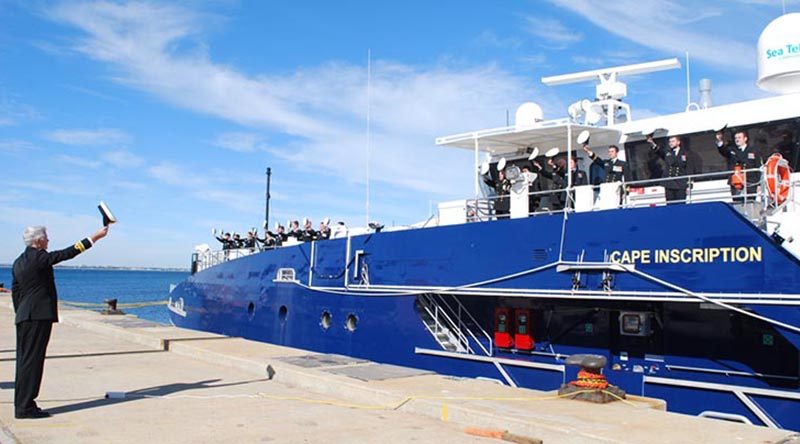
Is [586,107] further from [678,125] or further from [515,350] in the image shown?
[515,350]

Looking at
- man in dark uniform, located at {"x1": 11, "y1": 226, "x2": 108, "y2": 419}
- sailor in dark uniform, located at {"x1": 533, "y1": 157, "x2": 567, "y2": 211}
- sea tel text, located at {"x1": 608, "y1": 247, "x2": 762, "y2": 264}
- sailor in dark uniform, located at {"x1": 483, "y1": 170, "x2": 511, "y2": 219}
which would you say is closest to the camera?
man in dark uniform, located at {"x1": 11, "y1": 226, "x2": 108, "y2": 419}

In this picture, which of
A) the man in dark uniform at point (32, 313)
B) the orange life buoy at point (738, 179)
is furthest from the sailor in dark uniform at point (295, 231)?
the man in dark uniform at point (32, 313)

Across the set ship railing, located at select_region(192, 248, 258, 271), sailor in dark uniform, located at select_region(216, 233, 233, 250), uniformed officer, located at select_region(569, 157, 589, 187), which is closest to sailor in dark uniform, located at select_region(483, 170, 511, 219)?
uniformed officer, located at select_region(569, 157, 589, 187)

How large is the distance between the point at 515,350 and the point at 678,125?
414cm

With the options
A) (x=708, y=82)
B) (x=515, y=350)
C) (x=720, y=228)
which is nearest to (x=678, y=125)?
(x=708, y=82)

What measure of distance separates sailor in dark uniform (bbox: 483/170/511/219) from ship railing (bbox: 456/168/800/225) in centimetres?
10

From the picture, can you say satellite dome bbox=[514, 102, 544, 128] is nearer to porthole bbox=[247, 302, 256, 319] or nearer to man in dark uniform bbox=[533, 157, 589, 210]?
man in dark uniform bbox=[533, 157, 589, 210]

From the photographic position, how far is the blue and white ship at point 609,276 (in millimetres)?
8195

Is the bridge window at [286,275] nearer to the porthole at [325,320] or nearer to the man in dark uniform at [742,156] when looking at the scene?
the porthole at [325,320]

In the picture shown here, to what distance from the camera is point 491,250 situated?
1066cm

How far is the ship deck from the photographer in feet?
18.2

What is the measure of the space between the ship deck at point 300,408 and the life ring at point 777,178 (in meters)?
3.28

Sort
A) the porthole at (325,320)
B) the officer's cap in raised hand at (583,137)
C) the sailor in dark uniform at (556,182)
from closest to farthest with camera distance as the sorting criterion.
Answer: the officer's cap in raised hand at (583,137)
the sailor in dark uniform at (556,182)
the porthole at (325,320)

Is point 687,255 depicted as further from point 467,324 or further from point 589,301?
point 467,324
